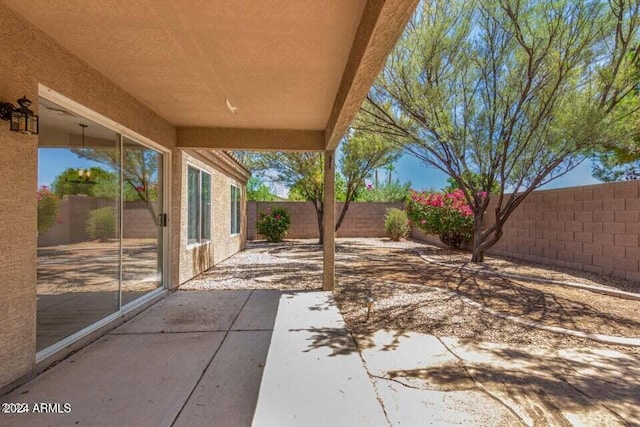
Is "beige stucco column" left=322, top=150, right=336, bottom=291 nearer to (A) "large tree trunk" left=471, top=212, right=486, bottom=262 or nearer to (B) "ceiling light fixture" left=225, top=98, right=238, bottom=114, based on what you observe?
(B) "ceiling light fixture" left=225, top=98, right=238, bottom=114

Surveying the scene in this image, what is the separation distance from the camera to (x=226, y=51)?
304cm

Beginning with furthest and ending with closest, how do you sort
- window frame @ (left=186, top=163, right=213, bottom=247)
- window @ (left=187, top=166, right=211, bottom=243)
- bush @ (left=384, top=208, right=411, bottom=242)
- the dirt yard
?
bush @ (left=384, top=208, right=411, bottom=242), window @ (left=187, top=166, right=211, bottom=243), window frame @ (left=186, top=163, right=213, bottom=247), the dirt yard

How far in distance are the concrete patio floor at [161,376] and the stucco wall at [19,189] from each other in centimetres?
39

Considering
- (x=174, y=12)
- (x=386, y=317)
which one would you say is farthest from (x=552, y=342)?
(x=174, y=12)

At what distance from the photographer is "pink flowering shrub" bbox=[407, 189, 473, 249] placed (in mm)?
11008

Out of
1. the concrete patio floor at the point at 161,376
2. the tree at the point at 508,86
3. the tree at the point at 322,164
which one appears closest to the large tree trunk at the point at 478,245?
the tree at the point at 508,86

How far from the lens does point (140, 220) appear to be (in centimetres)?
481

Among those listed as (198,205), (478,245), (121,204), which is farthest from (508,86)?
(121,204)

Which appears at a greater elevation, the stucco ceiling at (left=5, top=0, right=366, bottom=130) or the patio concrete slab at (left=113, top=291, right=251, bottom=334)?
the stucco ceiling at (left=5, top=0, right=366, bottom=130)

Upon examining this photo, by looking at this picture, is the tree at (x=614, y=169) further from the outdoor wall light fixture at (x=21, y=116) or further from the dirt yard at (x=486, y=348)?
the outdoor wall light fixture at (x=21, y=116)

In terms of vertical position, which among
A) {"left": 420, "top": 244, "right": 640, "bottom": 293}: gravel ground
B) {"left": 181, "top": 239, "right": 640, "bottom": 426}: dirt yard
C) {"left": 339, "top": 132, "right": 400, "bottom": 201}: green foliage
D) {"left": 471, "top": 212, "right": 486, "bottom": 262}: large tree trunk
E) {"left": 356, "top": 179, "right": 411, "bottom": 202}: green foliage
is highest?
{"left": 339, "top": 132, "right": 400, "bottom": 201}: green foliage

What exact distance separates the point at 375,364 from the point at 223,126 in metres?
4.37

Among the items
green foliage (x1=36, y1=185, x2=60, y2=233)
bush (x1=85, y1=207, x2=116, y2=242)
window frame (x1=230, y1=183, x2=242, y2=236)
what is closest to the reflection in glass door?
bush (x1=85, y1=207, x2=116, y2=242)

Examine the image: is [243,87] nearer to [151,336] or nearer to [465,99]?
[151,336]
